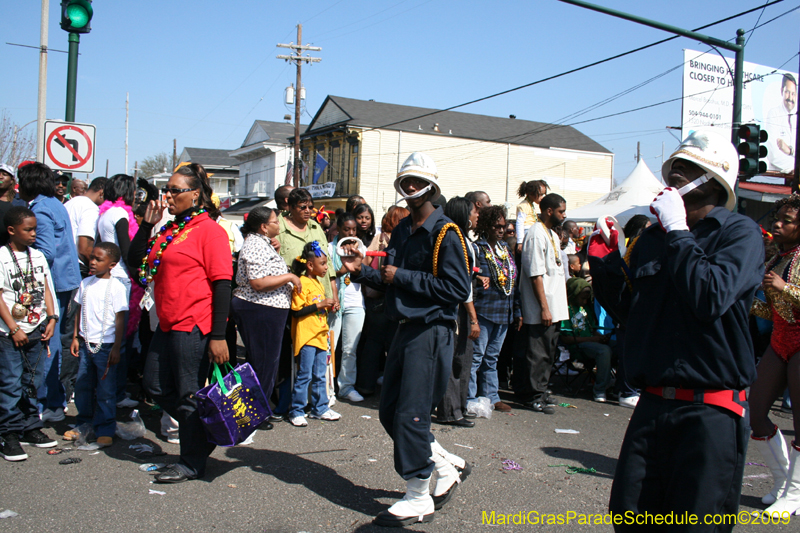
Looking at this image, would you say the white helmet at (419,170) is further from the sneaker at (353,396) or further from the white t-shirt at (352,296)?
the sneaker at (353,396)

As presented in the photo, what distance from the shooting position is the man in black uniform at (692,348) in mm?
2344

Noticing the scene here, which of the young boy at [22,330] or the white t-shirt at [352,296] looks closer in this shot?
the young boy at [22,330]

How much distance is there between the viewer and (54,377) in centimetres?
548

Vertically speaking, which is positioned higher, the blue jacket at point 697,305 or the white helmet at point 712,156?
the white helmet at point 712,156

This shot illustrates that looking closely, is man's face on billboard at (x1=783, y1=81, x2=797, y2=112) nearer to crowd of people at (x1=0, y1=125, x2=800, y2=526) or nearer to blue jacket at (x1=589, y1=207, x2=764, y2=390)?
crowd of people at (x1=0, y1=125, x2=800, y2=526)

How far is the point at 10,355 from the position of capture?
4703mm

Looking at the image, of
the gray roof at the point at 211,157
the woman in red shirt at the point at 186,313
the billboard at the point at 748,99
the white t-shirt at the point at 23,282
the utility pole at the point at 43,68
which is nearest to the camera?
the woman in red shirt at the point at 186,313

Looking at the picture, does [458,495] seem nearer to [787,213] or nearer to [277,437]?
[277,437]

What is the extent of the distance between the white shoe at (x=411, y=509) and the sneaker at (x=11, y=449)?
2862 mm

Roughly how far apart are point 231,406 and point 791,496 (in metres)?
3.92

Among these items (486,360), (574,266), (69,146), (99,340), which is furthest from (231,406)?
(574,266)

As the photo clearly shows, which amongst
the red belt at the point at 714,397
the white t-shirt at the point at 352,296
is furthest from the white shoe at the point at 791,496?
the white t-shirt at the point at 352,296

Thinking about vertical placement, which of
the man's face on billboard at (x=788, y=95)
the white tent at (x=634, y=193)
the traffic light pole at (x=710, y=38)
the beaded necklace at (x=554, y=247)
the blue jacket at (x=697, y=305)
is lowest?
the blue jacket at (x=697, y=305)

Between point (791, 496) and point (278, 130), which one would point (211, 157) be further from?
point (791, 496)
